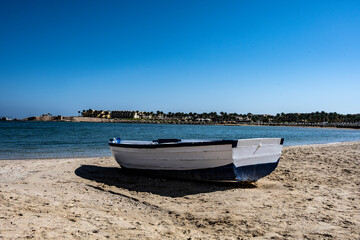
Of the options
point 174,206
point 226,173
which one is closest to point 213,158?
point 226,173

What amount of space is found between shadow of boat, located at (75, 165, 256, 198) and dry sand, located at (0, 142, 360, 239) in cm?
3

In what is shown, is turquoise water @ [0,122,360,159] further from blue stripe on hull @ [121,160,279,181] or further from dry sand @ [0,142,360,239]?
blue stripe on hull @ [121,160,279,181]

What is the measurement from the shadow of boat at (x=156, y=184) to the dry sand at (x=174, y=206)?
0.03 metres

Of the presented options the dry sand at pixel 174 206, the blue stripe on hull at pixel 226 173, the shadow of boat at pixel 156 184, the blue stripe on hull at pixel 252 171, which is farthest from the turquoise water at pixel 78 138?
the blue stripe on hull at pixel 252 171

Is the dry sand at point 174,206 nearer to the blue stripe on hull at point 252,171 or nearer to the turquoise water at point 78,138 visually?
the blue stripe on hull at point 252,171

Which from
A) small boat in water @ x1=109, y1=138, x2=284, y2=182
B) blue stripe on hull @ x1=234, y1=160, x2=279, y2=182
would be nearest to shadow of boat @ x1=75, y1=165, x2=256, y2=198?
small boat in water @ x1=109, y1=138, x2=284, y2=182

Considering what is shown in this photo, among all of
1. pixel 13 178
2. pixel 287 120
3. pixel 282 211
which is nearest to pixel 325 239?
pixel 282 211

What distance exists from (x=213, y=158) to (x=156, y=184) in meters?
2.05

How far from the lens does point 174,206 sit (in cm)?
587

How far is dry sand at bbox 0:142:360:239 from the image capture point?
4.21m

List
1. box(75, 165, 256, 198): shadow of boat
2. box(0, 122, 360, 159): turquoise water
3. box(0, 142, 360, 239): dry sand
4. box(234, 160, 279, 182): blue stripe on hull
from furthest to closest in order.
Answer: box(0, 122, 360, 159): turquoise water, box(75, 165, 256, 198): shadow of boat, box(234, 160, 279, 182): blue stripe on hull, box(0, 142, 360, 239): dry sand

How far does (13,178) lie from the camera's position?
27.0 feet

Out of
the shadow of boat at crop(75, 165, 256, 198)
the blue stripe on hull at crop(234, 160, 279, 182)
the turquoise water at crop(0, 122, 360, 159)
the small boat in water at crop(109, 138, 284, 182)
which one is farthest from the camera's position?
the turquoise water at crop(0, 122, 360, 159)

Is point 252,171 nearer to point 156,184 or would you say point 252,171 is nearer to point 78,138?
point 156,184
